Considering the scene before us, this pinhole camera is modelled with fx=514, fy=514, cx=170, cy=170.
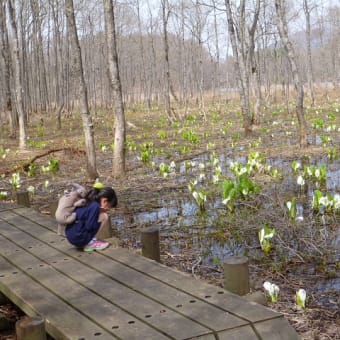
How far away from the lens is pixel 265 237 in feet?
15.3

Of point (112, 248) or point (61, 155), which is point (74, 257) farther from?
point (61, 155)

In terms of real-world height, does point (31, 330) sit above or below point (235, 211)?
above

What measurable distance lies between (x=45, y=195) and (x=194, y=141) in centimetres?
578

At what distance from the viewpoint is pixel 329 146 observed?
35.7 ft

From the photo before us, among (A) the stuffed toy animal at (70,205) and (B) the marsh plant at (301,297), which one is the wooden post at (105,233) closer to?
(A) the stuffed toy animal at (70,205)

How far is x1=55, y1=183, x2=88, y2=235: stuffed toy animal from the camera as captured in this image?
13.4ft

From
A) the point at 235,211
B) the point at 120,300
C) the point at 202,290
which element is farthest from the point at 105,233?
the point at 235,211

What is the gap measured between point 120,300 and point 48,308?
0.42 meters

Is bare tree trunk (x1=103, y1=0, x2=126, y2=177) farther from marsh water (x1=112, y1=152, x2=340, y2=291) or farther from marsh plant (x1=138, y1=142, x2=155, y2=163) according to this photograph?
marsh plant (x1=138, y1=142, x2=155, y2=163)

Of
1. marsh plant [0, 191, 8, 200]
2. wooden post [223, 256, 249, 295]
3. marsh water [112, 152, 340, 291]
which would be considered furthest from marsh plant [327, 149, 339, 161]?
wooden post [223, 256, 249, 295]

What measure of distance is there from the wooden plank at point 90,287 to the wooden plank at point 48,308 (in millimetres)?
66

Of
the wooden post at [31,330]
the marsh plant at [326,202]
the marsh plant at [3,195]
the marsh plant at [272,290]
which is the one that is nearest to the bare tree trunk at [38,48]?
the marsh plant at [3,195]

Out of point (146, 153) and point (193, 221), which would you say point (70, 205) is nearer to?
point (193, 221)

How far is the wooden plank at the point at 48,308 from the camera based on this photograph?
2.64m
